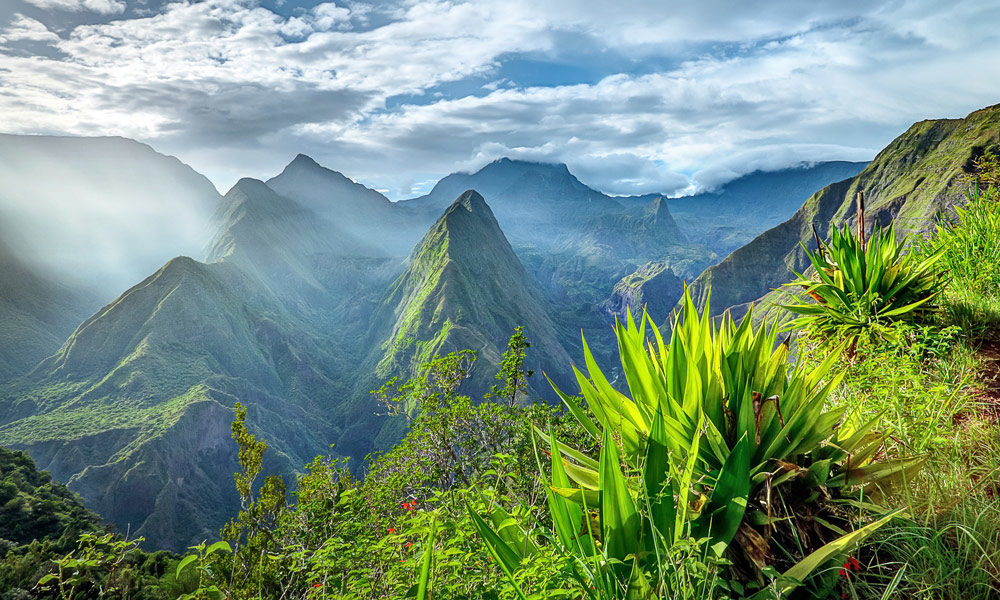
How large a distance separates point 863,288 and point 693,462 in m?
4.39

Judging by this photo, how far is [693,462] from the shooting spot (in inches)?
71.6

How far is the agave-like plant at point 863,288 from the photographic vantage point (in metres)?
4.64

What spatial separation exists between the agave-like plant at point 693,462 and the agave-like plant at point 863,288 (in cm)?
263

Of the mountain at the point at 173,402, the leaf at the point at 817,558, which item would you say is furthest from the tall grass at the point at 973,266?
the mountain at the point at 173,402

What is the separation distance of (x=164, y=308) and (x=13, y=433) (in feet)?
143

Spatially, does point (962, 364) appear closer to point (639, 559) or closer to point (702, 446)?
point (702, 446)

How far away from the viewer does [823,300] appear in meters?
5.32

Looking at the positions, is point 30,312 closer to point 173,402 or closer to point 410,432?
point 173,402

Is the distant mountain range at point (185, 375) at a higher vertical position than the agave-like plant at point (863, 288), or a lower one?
lower

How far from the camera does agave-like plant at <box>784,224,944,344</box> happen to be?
4637 millimetres

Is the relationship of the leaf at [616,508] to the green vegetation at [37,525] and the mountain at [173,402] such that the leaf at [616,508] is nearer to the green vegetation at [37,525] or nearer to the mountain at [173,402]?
the green vegetation at [37,525]

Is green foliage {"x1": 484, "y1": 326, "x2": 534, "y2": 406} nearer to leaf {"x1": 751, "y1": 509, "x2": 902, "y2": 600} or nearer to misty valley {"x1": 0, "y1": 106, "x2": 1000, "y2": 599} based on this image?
misty valley {"x1": 0, "y1": 106, "x2": 1000, "y2": 599}

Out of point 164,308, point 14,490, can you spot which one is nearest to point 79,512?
point 14,490

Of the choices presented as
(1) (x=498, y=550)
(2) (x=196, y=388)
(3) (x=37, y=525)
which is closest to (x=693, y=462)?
(1) (x=498, y=550)
